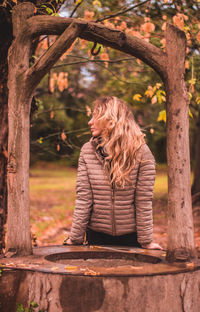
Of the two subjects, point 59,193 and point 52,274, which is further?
point 59,193

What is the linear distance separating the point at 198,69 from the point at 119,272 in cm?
543

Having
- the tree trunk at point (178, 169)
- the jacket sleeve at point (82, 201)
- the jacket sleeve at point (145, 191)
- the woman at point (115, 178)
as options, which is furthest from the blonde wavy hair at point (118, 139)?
the tree trunk at point (178, 169)

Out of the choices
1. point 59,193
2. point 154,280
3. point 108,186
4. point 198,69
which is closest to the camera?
point 154,280

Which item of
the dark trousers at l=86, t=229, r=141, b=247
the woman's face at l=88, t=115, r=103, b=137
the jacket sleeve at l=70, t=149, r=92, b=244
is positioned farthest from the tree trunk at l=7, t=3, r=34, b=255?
the dark trousers at l=86, t=229, r=141, b=247

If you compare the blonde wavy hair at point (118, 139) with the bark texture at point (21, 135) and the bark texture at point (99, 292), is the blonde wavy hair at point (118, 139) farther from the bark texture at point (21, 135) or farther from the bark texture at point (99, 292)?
the bark texture at point (99, 292)

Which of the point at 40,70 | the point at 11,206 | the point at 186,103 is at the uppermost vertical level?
the point at 40,70

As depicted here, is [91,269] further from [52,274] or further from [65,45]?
[65,45]

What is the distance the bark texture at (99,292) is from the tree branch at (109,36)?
5.44ft

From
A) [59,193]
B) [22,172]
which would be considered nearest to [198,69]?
[22,172]

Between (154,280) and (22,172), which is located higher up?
(22,172)

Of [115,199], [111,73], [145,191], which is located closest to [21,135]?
[115,199]

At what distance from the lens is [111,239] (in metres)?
4.19

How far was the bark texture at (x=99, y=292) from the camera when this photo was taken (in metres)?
2.86

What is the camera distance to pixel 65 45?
349 cm
